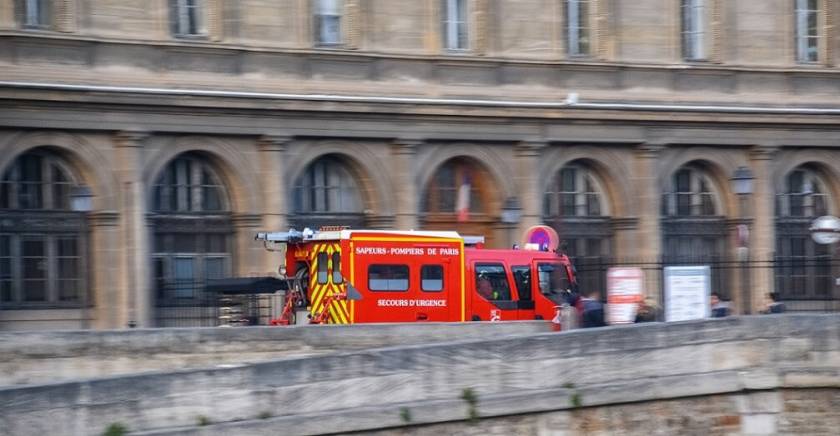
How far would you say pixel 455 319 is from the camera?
92.9 feet

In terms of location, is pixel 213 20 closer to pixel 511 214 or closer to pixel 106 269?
pixel 106 269

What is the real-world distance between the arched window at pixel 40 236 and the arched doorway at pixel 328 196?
4.70 meters

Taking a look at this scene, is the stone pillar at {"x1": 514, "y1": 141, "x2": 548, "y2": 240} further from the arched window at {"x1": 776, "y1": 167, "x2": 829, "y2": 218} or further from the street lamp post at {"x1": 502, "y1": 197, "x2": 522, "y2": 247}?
the arched window at {"x1": 776, "y1": 167, "x2": 829, "y2": 218}

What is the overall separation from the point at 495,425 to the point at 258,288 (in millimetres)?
9880

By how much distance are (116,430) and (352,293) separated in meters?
9.48

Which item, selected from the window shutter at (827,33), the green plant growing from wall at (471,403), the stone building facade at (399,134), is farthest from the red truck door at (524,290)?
the window shutter at (827,33)

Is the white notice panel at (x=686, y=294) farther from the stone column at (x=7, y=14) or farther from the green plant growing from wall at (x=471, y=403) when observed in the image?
the stone column at (x=7, y=14)

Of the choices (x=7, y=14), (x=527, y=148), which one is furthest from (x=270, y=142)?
(x=527, y=148)

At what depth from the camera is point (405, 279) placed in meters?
27.9

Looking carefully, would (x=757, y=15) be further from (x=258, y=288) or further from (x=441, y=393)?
(x=441, y=393)

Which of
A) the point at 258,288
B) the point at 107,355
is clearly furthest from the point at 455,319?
the point at 107,355

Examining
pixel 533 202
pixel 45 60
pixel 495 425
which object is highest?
pixel 45 60

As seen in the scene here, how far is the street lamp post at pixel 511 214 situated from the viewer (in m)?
37.1

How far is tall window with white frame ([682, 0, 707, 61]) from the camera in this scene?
40344 mm
